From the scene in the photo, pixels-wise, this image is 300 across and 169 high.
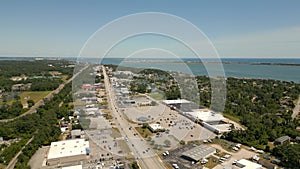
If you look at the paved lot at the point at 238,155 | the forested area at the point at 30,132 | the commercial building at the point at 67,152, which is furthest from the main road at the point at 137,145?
the forested area at the point at 30,132

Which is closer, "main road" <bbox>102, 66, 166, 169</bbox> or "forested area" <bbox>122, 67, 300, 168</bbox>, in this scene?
"main road" <bbox>102, 66, 166, 169</bbox>

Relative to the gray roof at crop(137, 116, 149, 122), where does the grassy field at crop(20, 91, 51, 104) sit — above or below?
below

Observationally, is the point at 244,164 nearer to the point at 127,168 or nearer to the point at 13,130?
the point at 127,168

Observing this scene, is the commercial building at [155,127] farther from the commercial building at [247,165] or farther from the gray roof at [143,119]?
the commercial building at [247,165]

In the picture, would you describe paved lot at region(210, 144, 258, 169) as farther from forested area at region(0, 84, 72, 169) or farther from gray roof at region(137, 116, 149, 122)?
forested area at region(0, 84, 72, 169)

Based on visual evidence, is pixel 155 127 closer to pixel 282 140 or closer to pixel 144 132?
pixel 144 132

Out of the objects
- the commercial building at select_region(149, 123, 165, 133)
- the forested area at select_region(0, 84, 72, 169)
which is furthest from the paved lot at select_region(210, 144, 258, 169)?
the forested area at select_region(0, 84, 72, 169)

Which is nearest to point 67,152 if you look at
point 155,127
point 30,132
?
point 30,132
